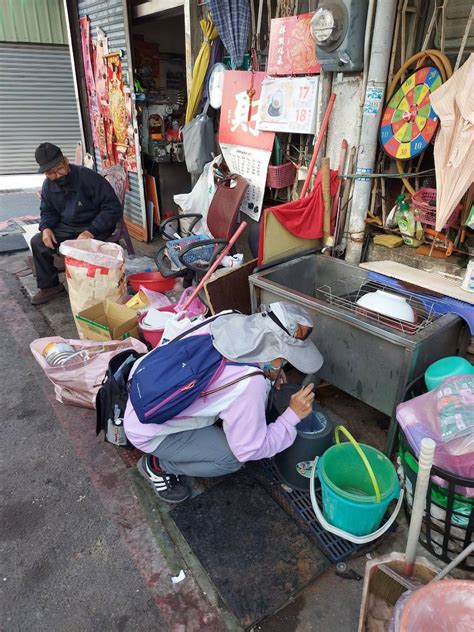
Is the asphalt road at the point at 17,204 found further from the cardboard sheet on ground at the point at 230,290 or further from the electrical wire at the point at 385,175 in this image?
the electrical wire at the point at 385,175

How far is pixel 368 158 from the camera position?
136 inches

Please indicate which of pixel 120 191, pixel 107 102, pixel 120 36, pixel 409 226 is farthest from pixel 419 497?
pixel 107 102

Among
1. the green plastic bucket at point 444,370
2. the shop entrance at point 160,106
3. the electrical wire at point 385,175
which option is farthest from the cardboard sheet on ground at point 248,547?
the shop entrance at point 160,106

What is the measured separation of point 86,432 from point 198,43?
447 centimetres

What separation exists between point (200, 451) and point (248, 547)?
1.75 ft

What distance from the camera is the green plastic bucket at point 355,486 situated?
6.59 ft

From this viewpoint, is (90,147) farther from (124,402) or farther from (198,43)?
(124,402)

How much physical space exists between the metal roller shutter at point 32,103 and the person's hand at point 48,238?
25.0ft

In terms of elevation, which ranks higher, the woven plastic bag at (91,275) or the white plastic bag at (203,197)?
the white plastic bag at (203,197)

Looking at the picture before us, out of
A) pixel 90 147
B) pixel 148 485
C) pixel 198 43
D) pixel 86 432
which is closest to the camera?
pixel 148 485

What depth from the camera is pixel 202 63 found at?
4.87 meters

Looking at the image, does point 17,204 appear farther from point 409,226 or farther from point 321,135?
point 409,226

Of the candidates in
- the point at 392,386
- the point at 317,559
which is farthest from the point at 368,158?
the point at 317,559

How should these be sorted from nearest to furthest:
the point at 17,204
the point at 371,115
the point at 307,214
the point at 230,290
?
1. the point at 371,115
2. the point at 307,214
3. the point at 230,290
4. the point at 17,204
